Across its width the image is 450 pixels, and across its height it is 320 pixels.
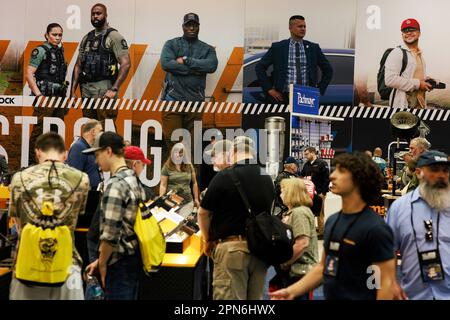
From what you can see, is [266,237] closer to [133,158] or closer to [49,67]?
[133,158]

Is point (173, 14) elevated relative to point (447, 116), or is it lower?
elevated

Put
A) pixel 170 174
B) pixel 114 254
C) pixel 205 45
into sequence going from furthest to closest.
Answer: pixel 205 45 → pixel 170 174 → pixel 114 254

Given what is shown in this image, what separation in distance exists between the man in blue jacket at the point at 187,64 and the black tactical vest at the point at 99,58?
91 centimetres

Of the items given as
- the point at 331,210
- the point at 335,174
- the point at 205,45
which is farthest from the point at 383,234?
the point at 205,45

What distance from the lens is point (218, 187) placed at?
2.88 metres

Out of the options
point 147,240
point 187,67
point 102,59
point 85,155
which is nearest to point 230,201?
point 147,240

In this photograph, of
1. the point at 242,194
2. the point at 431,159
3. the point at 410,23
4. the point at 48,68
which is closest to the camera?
the point at 431,159

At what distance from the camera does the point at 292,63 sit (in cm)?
933

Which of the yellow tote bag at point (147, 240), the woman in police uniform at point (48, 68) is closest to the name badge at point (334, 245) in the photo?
the yellow tote bag at point (147, 240)

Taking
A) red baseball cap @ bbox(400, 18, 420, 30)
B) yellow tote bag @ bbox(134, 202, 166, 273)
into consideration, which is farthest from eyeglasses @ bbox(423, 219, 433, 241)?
red baseball cap @ bbox(400, 18, 420, 30)

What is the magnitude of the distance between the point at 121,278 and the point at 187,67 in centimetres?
677

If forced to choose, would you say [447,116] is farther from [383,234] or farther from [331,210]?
[383,234]

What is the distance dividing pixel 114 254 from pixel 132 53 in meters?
6.95

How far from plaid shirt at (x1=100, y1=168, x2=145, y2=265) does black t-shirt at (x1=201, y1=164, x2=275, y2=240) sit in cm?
44
